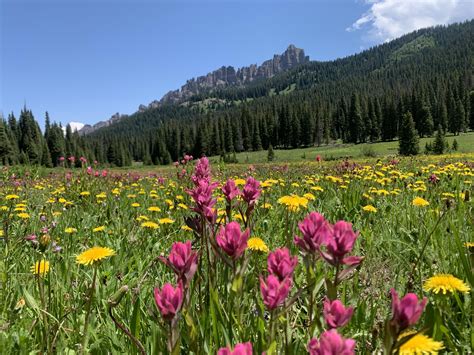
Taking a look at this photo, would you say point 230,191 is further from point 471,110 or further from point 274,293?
point 471,110

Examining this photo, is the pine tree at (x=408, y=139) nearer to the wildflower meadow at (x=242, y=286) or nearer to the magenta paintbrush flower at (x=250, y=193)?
the wildflower meadow at (x=242, y=286)

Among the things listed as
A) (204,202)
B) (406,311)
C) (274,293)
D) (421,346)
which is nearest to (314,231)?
(274,293)

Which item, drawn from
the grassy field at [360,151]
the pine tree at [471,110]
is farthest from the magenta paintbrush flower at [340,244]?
the pine tree at [471,110]

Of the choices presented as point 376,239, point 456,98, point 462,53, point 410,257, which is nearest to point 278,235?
point 376,239

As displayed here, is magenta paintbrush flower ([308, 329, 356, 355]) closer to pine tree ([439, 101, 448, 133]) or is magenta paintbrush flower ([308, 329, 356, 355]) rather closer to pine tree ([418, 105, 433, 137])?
pine tree ([418, 105, 433, 137])

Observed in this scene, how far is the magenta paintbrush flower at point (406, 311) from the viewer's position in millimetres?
703

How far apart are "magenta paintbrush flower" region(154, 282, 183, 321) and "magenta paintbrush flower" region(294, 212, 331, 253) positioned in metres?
0.39

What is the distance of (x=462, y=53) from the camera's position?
165 meters

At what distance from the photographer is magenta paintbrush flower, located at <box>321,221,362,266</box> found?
0.93 m

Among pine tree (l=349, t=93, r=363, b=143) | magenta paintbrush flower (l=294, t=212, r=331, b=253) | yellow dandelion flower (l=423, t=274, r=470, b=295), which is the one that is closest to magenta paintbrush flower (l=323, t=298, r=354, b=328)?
magenta paintbrush flower (l=294, t=212, r=331, b=253)

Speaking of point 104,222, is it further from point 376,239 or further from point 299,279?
point 376,239

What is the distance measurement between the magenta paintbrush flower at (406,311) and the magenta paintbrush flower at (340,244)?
22 centimetres

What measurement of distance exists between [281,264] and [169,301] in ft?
1.05

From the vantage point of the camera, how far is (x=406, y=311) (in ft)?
2.34
